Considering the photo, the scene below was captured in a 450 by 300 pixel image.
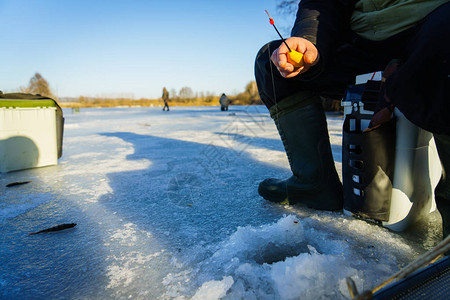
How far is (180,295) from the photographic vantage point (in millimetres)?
595

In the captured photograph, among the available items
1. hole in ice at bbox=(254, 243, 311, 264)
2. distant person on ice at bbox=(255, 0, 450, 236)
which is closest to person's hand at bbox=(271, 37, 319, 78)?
distant person on ice at bbox=(255, 0, 450, 236)

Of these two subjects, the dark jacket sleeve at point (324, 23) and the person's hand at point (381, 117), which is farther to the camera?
the dark jacket sleeve at point (324, 23)

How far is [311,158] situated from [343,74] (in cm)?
38

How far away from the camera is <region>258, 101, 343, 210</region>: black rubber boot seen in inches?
41.4

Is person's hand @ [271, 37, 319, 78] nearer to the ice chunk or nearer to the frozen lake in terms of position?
the frozen lake

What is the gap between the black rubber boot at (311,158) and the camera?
105cm

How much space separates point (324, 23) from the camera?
3.16 feet

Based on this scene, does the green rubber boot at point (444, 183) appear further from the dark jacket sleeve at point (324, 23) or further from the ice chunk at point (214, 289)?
the ice chunk at point (214, 289)

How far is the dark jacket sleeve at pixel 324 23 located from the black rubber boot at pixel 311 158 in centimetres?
23

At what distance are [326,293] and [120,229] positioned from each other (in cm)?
72

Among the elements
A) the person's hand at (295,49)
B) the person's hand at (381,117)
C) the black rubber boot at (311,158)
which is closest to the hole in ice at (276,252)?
the black rubber boot at (311,158)

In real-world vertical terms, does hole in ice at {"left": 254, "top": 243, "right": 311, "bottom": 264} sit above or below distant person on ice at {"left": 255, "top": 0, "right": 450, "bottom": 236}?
below

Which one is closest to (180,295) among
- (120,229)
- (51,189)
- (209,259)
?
(209,259)

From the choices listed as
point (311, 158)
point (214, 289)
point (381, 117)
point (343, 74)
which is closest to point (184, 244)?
point (214, 289)
